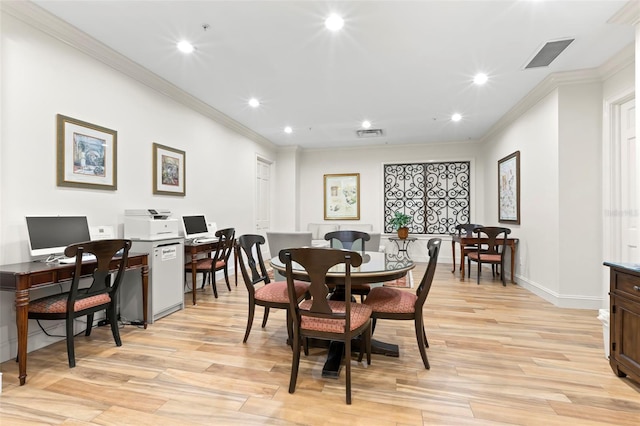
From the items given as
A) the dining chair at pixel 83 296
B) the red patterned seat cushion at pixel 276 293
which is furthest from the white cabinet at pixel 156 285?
the red patterned seat cushion at pixel 276 293

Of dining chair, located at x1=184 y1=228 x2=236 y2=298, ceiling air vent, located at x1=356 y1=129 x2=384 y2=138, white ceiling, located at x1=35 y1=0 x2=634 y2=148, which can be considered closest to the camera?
white ceiling, located at x1=35 y1=0 x2=634 y2=148

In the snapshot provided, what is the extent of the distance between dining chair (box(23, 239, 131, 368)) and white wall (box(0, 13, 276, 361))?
0.42 metres

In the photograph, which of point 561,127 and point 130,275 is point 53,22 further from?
point 561,127

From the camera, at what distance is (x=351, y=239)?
146 inches

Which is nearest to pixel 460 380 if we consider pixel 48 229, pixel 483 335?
pixel 483 335

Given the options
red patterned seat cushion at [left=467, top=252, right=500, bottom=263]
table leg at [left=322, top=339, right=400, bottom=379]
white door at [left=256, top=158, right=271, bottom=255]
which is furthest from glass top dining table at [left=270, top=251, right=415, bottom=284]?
white door at [left=256, top=158, right=271, bottom=255]

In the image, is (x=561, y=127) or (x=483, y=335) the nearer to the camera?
(x=483, y=335)

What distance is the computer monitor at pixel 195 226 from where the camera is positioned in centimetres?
412

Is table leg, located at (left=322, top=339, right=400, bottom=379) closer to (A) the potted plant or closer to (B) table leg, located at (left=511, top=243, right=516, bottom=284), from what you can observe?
(B) table leg, located at (left=511, top=243, right=516, bottom=284)

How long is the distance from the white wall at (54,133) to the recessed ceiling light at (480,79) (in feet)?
12.8

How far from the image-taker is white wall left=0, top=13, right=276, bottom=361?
95.7 inches

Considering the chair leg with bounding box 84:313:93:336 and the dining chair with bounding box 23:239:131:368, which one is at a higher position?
the dining chair with bounding box 23:239:131:368

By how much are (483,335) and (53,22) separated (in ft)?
15.7

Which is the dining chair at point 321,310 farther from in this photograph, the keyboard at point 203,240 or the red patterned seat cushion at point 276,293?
the keyboard at point 203,240
